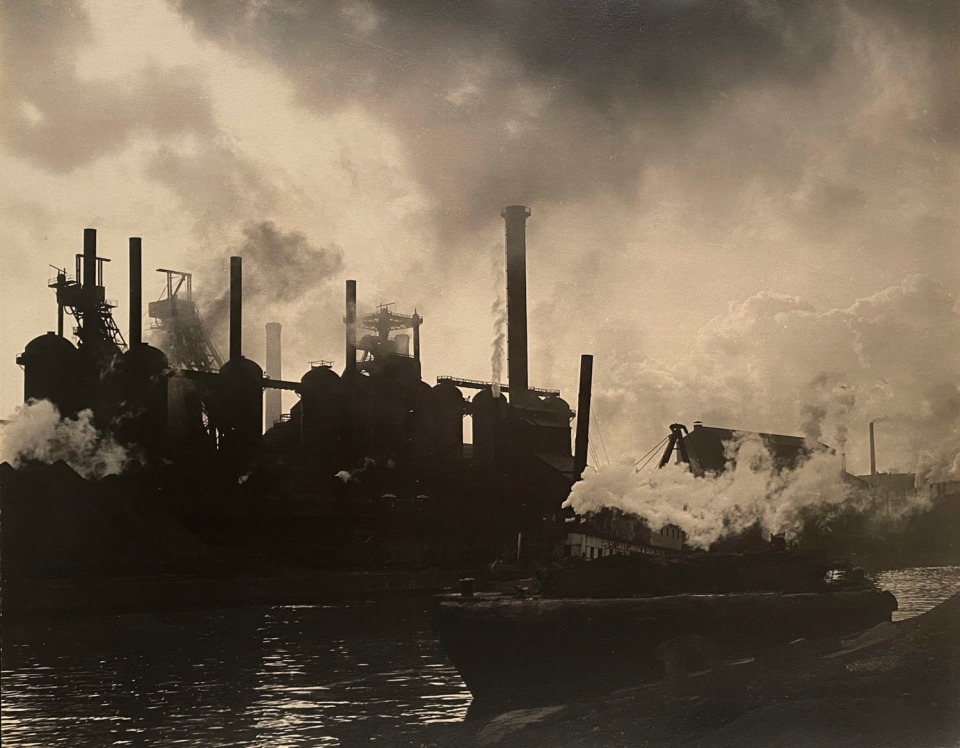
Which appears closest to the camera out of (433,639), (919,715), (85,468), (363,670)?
(919,715)

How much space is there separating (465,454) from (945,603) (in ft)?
19.6

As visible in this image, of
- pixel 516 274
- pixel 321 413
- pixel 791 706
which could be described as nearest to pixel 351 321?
pixel 516 274

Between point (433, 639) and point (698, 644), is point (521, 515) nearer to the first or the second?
point (433, 639)

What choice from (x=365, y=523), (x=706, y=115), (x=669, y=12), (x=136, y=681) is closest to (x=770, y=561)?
(x=706, y=115)

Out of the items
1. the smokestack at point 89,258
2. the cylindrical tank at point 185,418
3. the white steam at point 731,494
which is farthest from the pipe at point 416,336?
the cylindrical tank at point 185,418

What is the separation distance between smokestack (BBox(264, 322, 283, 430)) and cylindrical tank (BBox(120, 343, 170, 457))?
3.24 ft

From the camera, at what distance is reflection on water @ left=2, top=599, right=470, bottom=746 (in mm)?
5809

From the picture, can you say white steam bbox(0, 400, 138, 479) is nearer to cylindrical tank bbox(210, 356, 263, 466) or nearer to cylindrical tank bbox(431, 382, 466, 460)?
cylindrical tank bbox(210, 356, 263, 466)

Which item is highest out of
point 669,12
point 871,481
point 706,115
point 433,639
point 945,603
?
point 669,12

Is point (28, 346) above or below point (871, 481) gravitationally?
above

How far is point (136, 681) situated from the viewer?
7453 mm

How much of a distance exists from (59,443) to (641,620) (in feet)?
14.3

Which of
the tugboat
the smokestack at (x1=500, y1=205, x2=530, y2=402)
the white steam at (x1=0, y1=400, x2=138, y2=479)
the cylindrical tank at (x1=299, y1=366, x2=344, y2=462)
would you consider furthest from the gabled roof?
the white steam at (x1=0, y1=400, x2=138, y2=479)

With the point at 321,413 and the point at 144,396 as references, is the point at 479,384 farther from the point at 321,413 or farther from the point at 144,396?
the point at 144,396
